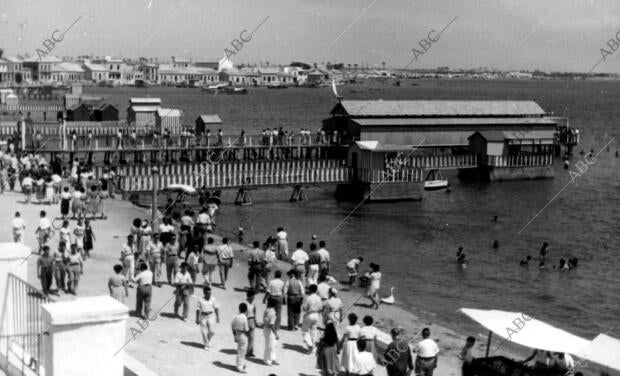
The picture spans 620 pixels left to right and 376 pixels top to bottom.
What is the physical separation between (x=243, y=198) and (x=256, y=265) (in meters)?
30.0

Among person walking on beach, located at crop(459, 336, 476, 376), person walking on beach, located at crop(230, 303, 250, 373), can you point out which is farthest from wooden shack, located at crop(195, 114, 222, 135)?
person walking on beach, located at crop(459, 336, 476, 376)

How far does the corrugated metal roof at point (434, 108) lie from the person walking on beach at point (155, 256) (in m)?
39.4

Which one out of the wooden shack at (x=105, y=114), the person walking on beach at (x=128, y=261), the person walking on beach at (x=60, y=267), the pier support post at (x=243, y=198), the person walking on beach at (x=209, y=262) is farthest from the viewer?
the wooden shack at (x=105, y=114)

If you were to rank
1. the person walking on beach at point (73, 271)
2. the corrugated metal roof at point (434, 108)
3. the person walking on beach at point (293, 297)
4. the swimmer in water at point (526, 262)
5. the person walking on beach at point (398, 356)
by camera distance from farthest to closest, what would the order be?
the corrugated metal roof at point (434, 108) → the swimmer in water at point (526, 262) → the person walking on beach at point (73, 271) → the person walking on beach at point (293, 297) → the person walking on beach at point (398, 356)

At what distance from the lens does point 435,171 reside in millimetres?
62344

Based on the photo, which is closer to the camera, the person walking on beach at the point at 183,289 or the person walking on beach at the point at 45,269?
the person walking on beach at the point at 183,289

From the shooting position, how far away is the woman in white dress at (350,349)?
14023 mm

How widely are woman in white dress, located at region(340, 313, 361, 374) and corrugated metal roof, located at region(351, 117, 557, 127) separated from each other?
4552 cm

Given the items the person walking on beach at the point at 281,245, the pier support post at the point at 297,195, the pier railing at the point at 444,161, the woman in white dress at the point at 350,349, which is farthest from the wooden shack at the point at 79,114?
the woman in white dress at the point at 350,349

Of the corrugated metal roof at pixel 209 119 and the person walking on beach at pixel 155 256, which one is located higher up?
the corrugated metal roof at pixel 209 119

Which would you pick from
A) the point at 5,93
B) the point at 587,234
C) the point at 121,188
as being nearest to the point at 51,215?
the point at 121,188

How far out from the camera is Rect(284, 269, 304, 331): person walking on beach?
60.4ft

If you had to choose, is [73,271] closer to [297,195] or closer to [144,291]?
[144,291]

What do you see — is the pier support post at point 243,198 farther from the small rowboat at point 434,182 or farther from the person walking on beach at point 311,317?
the person walking on beach at point 311,317
